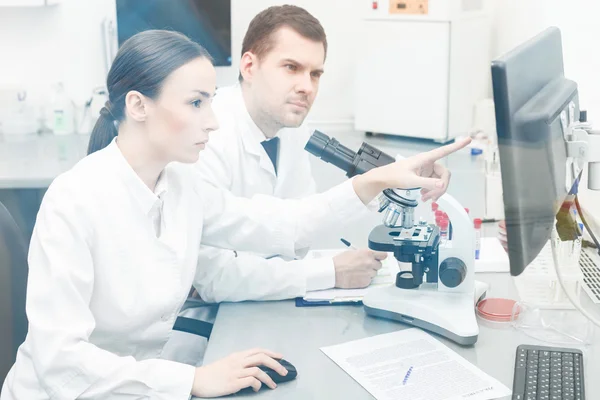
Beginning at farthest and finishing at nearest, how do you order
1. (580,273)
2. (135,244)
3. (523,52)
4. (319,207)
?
→ 1. (319,207)
2. (580,273)
3. (135,244)
4. (523,52)

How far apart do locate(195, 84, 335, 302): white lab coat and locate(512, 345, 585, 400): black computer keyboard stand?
478 mm

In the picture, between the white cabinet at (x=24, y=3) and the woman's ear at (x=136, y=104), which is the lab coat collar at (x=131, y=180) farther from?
the white cabinet at (x=24, y=3)

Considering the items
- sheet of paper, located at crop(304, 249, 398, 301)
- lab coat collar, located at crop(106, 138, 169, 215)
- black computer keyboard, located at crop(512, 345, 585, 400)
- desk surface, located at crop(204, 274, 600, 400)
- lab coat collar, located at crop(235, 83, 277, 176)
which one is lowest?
sheet of paper, located at crop(304, 249, 398, 301)

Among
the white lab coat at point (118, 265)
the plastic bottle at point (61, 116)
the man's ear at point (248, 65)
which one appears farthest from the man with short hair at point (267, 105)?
the plastic bottle at point (61, 116)

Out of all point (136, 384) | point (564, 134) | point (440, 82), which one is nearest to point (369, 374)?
point (136, 384)

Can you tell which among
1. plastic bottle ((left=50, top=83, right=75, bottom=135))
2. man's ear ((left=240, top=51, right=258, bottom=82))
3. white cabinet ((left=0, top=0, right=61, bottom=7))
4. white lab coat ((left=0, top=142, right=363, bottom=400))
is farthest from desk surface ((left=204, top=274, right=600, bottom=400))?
white cabinet ((left=0, top=0, right=61, bottom=7))

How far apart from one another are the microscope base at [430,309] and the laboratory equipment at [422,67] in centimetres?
178

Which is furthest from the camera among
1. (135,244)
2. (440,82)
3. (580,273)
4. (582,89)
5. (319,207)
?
(440,82)

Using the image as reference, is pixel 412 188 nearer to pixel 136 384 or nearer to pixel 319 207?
pixel 319 207

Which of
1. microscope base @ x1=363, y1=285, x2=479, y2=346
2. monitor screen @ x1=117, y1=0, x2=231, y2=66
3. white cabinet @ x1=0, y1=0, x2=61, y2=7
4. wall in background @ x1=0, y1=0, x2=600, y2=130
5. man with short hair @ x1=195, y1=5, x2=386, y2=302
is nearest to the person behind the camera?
microscope base @ x1=363, y1=285, x2=479, y2=346

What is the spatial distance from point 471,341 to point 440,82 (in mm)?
1938

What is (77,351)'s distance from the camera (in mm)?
1212

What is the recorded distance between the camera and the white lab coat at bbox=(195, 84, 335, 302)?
1605 mm

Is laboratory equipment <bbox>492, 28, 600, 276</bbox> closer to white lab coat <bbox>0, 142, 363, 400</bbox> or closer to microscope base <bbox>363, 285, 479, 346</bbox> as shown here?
microscope base <bbox>363, 285, 479, 346</bbox>
